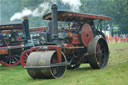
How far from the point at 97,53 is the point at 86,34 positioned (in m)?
0.73

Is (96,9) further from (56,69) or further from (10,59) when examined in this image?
(56,69)

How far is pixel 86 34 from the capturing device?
9055 mm

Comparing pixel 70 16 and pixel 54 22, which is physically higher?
pixel 70 16

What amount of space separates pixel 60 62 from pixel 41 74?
66 cm

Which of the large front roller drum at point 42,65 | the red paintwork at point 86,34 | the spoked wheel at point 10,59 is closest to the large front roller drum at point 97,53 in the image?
the red paintwork at point 86,34

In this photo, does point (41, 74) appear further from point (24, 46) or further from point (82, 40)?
point (24, 46)

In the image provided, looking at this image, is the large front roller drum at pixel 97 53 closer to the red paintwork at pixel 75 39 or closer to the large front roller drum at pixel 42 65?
the red paintwork at pixel 75 39

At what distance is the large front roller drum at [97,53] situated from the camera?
28.7 ft

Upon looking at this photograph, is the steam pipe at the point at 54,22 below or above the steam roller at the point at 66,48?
above

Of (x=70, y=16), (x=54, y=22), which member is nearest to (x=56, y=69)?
(x=54, y=22)

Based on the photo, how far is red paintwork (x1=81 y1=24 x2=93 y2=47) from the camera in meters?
8.88

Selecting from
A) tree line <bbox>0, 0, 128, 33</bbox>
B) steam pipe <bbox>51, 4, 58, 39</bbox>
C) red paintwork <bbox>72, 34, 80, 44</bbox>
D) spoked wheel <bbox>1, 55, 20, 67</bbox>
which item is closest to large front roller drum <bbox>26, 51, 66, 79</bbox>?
steam pipe <bbox>51, 4, 58, 39</bbox>

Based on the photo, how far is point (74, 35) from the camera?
28.2 feet

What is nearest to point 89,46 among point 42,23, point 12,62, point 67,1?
point 12,62
